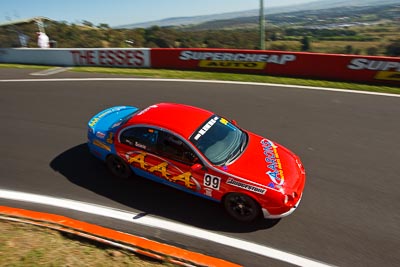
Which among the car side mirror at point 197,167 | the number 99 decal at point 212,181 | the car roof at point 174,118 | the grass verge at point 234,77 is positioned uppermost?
the car roof at point 174,118

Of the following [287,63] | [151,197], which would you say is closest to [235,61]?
Answer: [287,63]

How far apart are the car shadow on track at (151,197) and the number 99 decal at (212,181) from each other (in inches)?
23.8

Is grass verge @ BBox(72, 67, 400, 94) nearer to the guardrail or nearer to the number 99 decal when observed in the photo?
the guardrail

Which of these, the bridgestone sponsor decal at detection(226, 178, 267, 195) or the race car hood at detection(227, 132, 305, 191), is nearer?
the bridgestone sponsor decal at detection(226, 178, 267, 195)

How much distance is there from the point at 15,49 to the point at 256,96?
1447 centimetres

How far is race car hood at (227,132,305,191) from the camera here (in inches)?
217

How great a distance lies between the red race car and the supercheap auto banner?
27.3 feet

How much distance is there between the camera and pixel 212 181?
18.5 ft

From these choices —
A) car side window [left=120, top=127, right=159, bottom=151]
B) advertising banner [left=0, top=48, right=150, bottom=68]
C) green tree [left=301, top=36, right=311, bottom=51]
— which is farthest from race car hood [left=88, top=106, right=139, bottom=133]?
green tree [left=301, top=36, right=311, bottom=51]

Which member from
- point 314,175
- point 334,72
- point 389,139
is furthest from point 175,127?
point 334,72

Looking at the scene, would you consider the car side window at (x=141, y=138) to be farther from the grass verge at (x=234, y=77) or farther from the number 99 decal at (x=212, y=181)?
the grass verge at (x=234, y=77)

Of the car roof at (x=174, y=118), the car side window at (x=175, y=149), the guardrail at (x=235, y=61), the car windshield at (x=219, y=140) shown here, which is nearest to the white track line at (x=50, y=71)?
the guardrail at (x=235, y=61)

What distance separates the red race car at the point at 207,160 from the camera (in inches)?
216

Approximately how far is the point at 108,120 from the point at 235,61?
8901 mm
